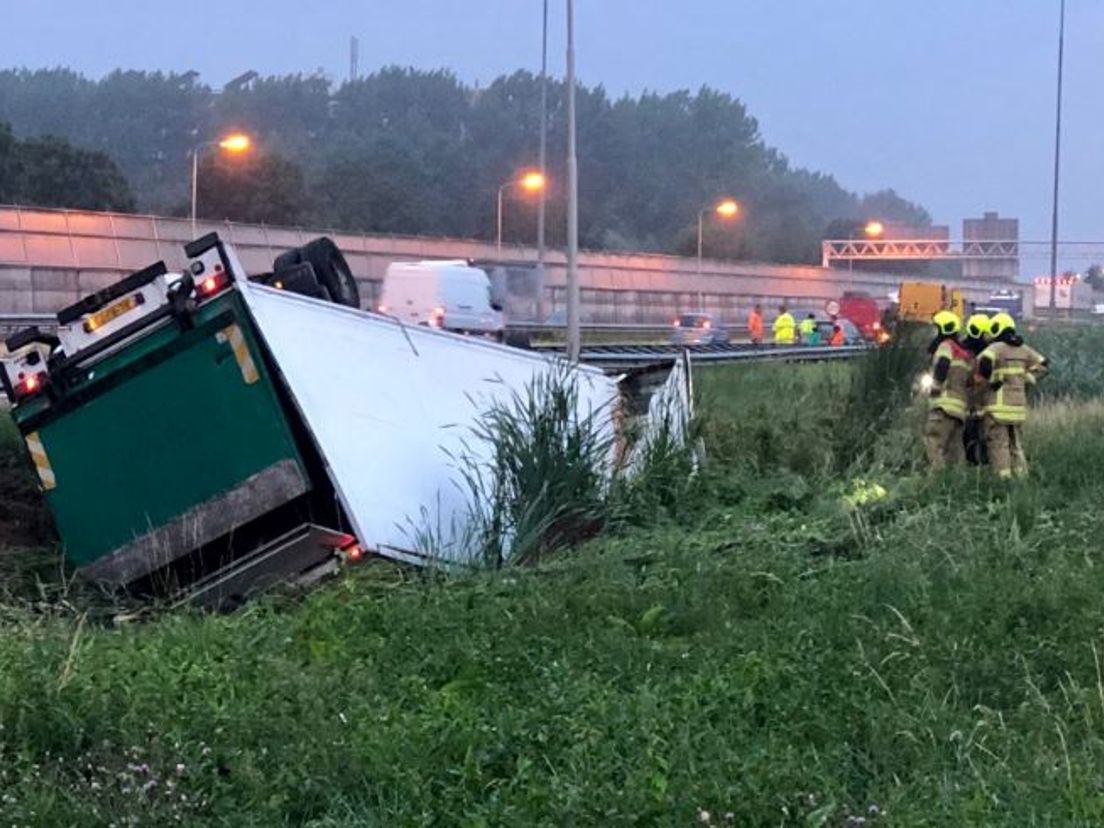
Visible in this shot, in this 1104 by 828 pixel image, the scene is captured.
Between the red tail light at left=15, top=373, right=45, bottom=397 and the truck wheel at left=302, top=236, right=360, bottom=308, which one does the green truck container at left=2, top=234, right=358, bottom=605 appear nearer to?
the red tail light at left=15, top=373, right=45, bottom=397

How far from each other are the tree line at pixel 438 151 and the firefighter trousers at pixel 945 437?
64.5m

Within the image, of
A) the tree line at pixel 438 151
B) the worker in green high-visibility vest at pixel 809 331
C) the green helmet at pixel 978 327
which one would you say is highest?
the tree line at pixel 438 151

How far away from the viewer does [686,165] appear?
128 m

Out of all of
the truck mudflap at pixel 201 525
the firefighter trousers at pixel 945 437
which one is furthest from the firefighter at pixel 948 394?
the truck mudflap at pixel 201 525

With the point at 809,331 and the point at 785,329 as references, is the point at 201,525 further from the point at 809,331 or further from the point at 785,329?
the point at 785,329

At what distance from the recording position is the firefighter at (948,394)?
12.9 m

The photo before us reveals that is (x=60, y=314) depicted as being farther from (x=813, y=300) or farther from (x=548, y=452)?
(x=813, y=300)

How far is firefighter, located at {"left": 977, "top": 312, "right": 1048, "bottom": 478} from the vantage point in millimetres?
12695

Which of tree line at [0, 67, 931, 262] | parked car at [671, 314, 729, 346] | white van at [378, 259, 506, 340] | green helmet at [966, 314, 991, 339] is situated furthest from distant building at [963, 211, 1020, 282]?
green helmet at [966, 314, 991, 339]

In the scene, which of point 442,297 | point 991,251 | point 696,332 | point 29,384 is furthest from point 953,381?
point 991,251

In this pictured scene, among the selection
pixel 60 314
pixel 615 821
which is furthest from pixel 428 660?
pixel 60 314

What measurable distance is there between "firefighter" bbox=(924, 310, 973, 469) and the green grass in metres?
4.48

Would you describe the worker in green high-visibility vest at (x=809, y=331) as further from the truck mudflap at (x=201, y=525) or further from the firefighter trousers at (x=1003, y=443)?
the truck mudflap at (x=201, y=525)

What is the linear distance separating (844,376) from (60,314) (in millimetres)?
9401
